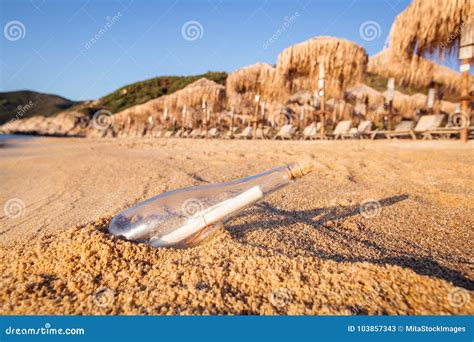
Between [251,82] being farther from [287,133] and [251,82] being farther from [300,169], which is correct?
[300,169]

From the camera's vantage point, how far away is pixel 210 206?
1.06 m

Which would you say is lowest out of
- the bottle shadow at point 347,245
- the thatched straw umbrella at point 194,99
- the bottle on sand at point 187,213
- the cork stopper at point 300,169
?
the bottle shadow at point 347,245

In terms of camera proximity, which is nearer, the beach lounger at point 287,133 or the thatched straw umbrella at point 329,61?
the thatched straw umbrella at point 329,61

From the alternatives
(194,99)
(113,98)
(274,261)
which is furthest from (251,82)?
(113,98)

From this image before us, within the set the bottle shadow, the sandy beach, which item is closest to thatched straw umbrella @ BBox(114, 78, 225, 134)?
the sandy beach

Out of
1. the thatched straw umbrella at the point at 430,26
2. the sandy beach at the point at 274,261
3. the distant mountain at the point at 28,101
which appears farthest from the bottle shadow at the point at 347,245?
the distant mountain at the point at 28,101

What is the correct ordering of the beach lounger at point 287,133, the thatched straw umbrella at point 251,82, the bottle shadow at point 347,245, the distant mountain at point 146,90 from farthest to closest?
1. the distant mountain at point 146,90
2. the beach lounger at point 287,133
3. the thatched straw umbrella at point 251,82
4. the bottle shadow at point 347,245

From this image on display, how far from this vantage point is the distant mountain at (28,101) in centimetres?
4331

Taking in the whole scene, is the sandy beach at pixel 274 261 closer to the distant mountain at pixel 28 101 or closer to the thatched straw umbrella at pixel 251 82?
the thatched straw umbrella at pixel 251 82

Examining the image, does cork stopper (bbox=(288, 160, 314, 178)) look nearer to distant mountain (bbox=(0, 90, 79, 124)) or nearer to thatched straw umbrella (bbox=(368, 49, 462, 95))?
thatched straw umbrella (bbox=(368, 49, 462, 95))

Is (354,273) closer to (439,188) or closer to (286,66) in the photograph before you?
(439,188)

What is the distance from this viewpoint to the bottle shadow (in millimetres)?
905

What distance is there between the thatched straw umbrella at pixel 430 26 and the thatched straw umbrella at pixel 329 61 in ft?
6.92

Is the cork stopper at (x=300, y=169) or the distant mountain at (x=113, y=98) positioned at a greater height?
the distant mountain at (x=113, y=98)
